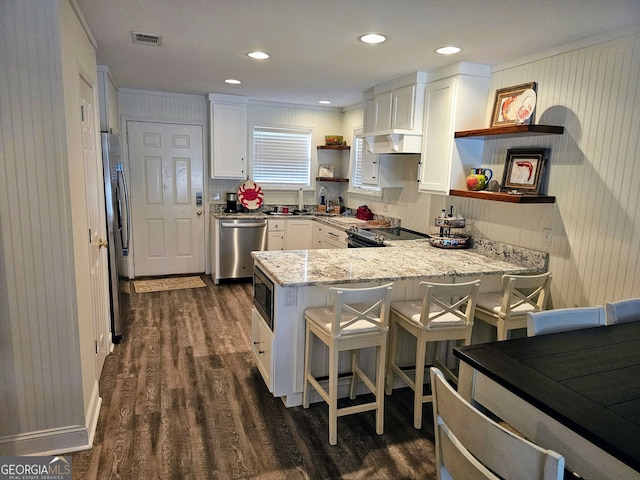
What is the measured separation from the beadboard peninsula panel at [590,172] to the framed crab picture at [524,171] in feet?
0.20

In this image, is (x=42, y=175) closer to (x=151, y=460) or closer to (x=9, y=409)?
(x=9, y=409)

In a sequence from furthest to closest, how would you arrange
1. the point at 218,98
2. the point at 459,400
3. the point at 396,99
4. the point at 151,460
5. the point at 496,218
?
the point at 218,98, the point at 396,99, the point at 496,218, the point at 151,460, the point at 459,400

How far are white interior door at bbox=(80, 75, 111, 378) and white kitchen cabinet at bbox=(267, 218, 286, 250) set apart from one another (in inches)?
95.1

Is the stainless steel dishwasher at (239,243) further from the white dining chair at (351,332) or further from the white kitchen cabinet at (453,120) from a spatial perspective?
the white dining chair at (351,332)

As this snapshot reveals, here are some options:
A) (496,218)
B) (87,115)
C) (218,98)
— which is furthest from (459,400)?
(218,98)

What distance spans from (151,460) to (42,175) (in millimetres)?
1519

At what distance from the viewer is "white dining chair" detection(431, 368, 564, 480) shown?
1.02m

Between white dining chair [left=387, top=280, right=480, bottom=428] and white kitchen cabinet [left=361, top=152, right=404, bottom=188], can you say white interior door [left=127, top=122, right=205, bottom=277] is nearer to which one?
white kitchen cabinet [left=361, top=152, right=404, bottom=188]

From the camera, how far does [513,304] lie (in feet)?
8.91

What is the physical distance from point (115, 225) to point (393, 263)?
2237 mm

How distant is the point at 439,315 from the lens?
2.40 meters

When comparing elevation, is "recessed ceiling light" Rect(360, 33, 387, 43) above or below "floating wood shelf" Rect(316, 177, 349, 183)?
above

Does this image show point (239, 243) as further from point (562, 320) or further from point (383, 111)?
point (562, 320)

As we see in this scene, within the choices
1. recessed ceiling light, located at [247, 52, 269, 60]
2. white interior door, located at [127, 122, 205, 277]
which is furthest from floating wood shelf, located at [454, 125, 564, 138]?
white interior door, located at [127, 122, 205, 277]
